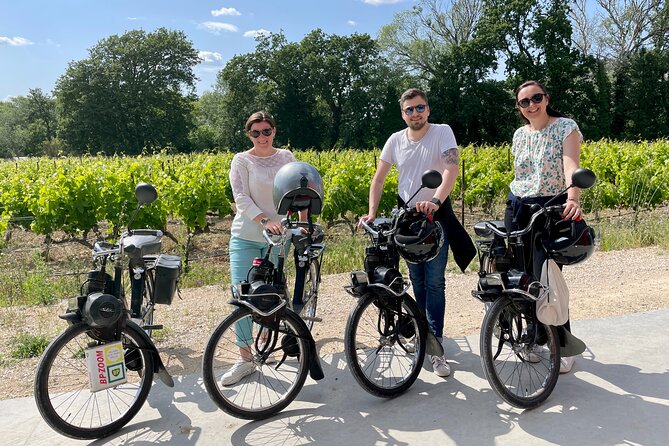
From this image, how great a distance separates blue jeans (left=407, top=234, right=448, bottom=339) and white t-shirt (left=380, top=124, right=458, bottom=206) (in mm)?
394

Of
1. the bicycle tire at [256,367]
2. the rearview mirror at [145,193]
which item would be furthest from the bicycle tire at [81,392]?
the rearview mirror at [145,193]

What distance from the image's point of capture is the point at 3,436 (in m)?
3.08

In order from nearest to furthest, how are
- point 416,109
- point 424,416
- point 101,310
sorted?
point 101,310, point 424,416, point 416,109

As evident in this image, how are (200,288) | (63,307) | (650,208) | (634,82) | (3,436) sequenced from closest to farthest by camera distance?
1. (3,436)
2. (63,307)
3. (200,288)
4. (650,208)
5. (634,82)

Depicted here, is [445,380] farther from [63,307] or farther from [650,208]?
[650,208]

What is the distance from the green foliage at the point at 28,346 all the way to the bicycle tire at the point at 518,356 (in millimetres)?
3214

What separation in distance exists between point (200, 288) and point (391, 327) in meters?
3.80

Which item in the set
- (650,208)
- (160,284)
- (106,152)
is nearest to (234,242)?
(160,284)

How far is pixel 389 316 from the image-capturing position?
3.54 meters

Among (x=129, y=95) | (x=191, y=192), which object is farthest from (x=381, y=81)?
(x=191, y=192)

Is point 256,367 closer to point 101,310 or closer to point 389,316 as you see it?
point 389,316

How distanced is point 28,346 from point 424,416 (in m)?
3.03

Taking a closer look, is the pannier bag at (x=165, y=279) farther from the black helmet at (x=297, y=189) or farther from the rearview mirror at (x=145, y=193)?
the black helmet at (x=297, y=189)

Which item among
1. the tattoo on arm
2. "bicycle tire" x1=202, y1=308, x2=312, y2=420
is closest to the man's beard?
the tattoo on arm
